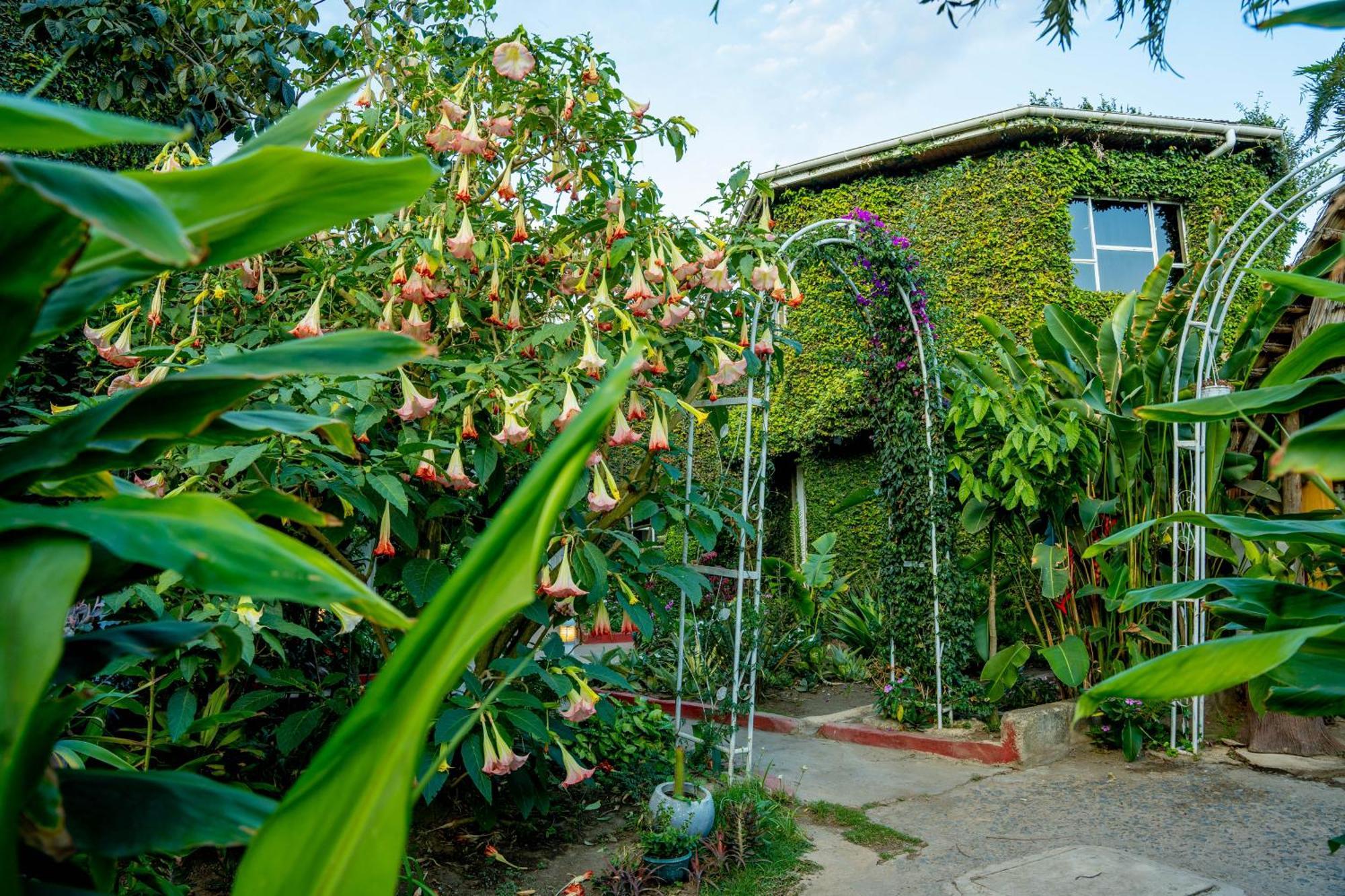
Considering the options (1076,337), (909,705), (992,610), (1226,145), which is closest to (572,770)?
(909,705)

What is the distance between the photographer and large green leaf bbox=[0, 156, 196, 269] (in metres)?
0.44

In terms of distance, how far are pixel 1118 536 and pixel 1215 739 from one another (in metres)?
4.77

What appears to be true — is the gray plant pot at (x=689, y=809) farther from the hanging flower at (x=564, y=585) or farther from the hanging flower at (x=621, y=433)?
the hanging flower at (x=621, y=433)

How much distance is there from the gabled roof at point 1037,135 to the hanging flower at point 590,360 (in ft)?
28.8

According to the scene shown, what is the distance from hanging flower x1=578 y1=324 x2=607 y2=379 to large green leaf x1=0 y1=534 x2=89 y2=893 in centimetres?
239

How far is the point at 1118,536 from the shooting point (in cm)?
188

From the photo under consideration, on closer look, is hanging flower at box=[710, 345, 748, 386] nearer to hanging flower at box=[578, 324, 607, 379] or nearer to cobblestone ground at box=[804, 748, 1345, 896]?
hanging flower at box=[578, 324, 607, 379]

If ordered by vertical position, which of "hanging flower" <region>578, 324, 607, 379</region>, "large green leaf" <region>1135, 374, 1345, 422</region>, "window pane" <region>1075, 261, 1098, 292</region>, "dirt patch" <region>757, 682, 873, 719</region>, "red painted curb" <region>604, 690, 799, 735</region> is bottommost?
"dirt patch" <region>757, 682, 873, 719</region>

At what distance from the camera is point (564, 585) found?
2844 mm

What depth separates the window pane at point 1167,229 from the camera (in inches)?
420

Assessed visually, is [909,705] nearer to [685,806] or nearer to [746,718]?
[746,718]

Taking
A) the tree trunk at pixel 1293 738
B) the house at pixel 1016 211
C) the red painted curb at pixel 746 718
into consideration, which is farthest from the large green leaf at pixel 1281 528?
the house at pixel 1016 211

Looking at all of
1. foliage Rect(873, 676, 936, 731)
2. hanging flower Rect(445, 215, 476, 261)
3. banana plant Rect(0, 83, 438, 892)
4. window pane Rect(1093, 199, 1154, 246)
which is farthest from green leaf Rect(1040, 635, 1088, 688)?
window pane Rect(1093, 199, 1154, 246)

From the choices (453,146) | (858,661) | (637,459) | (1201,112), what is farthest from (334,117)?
(1201,112)
